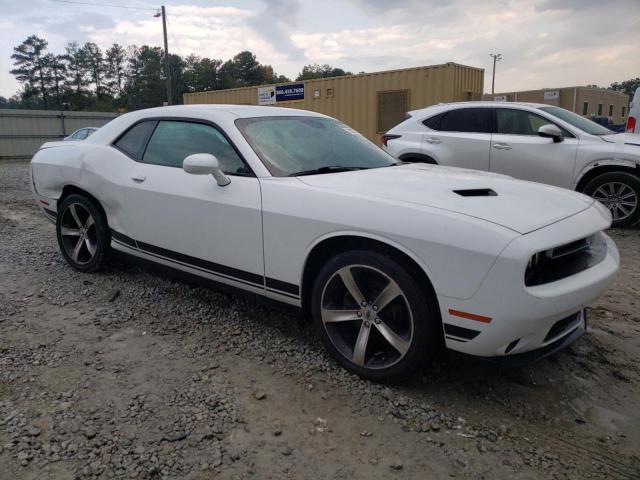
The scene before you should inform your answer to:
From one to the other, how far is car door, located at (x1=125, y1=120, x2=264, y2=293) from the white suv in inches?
177

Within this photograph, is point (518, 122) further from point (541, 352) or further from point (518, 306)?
point (518, 306)

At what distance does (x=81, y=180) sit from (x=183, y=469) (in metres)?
2.94

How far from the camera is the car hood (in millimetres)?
2336

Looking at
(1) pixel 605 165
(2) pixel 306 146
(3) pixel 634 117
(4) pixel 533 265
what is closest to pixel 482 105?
(1) pixel 605 165

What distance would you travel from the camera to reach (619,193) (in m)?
6.23

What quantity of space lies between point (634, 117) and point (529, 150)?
376cm

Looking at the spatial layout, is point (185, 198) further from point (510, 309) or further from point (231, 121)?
point (510, 309)

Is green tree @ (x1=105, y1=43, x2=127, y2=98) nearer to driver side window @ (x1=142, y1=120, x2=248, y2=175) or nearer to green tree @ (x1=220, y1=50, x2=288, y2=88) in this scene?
green tree @ (x1=220, y1=50, x2=288, y2=88)

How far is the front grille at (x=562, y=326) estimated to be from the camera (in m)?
2.39

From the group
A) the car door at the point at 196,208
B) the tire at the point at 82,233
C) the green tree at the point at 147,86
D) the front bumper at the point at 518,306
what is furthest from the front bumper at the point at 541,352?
the green tree at the point at 147,86

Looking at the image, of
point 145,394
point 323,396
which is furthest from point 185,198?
point 323,396

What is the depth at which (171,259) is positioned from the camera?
351cm

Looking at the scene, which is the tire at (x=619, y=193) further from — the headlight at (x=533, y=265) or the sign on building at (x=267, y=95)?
the sign on building at (x=267, y=95)

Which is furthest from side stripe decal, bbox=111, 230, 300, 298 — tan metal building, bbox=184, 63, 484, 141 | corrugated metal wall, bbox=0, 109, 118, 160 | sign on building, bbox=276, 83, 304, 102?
corrugated metal wall, bbox=0, 109, 118, 160
